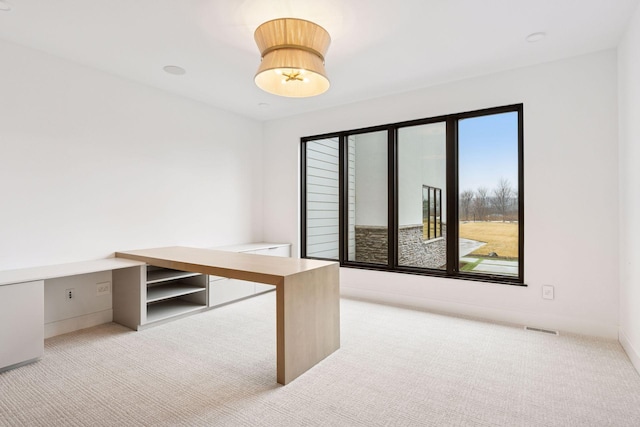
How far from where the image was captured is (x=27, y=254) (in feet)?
9.91

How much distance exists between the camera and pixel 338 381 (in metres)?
2.31

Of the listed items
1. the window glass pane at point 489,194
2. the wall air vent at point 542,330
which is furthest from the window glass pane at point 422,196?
the wall air vent at point 542,330

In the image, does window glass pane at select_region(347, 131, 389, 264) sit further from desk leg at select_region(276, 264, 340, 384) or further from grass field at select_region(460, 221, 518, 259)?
desk leg at select_region(276, 264, 340, 384)

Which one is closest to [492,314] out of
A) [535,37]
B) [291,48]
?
[535,37]

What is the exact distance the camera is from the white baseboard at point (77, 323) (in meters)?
3.14

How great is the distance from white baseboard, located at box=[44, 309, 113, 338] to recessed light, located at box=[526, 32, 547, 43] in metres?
4.68

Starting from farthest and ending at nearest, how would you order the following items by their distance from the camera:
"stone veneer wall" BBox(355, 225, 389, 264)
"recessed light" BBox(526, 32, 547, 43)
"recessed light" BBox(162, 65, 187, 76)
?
"stone veneer wall" BBox(355, 225, 389, 264)
"recessed light" BBox(162, 65, 187, 76)
"recessed light" BBox(526, 32, 547, 43)

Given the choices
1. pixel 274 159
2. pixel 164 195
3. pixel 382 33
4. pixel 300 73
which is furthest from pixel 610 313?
pixel 164 195

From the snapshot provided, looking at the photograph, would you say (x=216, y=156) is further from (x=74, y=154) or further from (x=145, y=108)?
(x=74, y=154)

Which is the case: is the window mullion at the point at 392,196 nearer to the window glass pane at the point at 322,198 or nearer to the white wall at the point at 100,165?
the window glass pane at the point at 322,198

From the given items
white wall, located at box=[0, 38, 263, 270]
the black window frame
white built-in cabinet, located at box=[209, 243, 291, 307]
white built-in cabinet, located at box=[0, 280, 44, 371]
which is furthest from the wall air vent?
white built-in cabinet, located at box=[0, 280, 44, 371]

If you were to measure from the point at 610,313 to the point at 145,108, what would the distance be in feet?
16.7

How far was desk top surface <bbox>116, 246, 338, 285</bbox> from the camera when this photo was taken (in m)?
2.47

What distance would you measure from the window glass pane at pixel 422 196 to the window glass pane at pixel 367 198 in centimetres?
26
